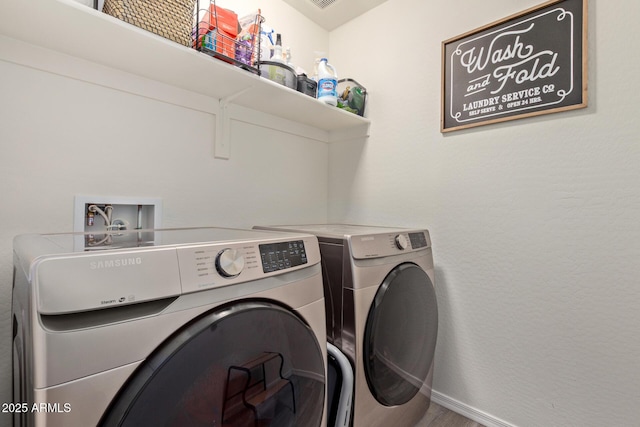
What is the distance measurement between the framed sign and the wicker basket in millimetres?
1282

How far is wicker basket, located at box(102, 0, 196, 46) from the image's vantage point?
0.99 metres

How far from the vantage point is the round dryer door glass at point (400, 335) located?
1.18 m

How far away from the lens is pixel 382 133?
1.94 m

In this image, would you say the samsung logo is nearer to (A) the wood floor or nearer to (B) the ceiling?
(A) the wood floor

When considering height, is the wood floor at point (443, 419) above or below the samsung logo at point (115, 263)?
below

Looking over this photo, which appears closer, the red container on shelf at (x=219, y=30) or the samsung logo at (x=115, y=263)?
the samsung logo at (x=115, y=263)

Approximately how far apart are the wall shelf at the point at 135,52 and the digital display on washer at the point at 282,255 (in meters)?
0.82

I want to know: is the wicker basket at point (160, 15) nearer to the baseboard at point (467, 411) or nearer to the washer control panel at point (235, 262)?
the washer control panel at point (235, 262)

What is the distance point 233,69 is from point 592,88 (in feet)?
4.87

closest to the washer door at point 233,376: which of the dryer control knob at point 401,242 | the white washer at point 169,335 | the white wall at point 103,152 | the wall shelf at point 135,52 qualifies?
the white washer at point 169,335

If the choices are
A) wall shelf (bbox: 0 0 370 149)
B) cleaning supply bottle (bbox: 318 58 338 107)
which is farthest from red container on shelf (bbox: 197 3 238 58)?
cleaning supply bottle (bbox: 318 58 338 107)

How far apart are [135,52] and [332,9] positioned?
1397 mm

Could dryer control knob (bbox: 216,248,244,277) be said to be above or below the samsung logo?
below

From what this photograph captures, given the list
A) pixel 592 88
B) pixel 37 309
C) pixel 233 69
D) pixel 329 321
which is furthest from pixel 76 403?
pixel 592 88
